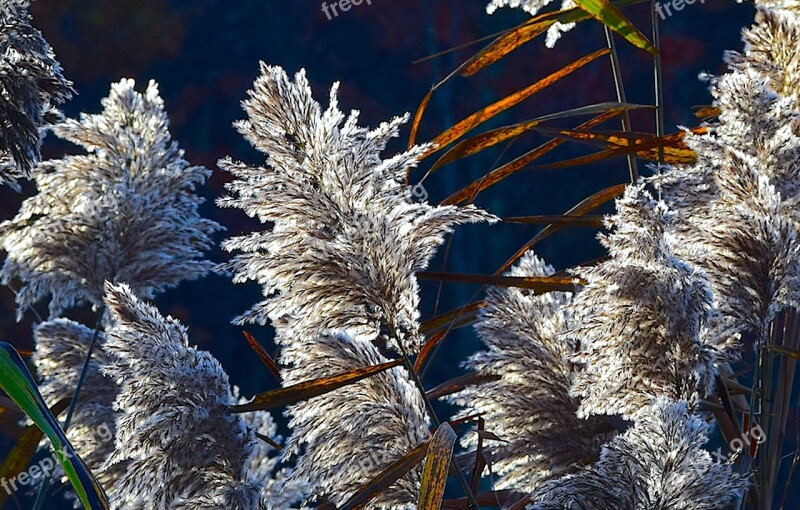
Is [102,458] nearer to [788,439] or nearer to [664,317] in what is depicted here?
[664,317]

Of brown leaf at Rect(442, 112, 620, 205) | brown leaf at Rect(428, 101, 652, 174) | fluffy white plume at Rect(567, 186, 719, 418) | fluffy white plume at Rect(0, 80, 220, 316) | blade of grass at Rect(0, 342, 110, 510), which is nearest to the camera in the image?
blade of grass at Rect(0, 342, 110, 510)

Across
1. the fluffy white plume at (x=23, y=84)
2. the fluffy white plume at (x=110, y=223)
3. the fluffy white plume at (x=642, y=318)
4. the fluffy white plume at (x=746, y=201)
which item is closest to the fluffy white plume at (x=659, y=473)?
the fluffy white plume at (x=642, y=318)

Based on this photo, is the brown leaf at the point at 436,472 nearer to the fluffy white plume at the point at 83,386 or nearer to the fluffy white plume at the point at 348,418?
the fluffy white plume at the point at 348,418

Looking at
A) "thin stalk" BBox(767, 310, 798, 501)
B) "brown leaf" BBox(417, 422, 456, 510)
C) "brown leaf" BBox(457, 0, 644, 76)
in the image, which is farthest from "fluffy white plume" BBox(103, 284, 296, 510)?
"thin stalk" BBox(767, 310, 798, 501)

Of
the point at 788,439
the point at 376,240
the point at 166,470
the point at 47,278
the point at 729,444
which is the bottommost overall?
the point at 788,439

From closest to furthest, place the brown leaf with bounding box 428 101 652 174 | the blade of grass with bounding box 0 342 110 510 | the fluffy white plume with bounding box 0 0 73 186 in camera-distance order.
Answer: the blade of grass with bounding box 0 342 110 510, the fluffy white plume with bounding box 0 0 73 186, the brown leaf with bounding box 428 101 652 174

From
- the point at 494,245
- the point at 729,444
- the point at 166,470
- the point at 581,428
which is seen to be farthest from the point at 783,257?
the point at 494,245

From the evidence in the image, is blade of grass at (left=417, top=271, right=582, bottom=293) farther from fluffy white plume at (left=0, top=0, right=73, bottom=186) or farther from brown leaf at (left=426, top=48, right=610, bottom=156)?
fluffy white plume at (left=0, top=0, right=73, bottom=186)
